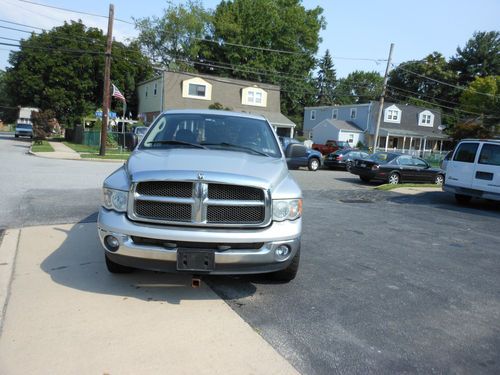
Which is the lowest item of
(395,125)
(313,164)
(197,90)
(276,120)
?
(313,164)

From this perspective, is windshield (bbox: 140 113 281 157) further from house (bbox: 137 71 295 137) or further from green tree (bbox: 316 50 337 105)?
green tree (bbox: 316 50 337 105)

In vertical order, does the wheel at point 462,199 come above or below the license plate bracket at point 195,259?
below

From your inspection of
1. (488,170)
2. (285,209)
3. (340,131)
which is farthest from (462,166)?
(340,131)

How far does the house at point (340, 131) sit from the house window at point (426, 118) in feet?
30.0

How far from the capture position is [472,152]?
38.1 ft

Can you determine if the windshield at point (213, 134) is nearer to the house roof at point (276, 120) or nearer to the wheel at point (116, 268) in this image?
the wheel at point (116, 268)

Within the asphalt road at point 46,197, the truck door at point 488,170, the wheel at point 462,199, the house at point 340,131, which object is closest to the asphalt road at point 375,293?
the asphalt road at point 46,197

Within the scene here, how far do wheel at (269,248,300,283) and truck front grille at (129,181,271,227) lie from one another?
775 millimetres

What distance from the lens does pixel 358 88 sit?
8381cm

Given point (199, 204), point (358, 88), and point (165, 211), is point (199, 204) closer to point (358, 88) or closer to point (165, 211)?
point (165, 211)

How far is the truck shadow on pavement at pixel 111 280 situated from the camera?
411cm

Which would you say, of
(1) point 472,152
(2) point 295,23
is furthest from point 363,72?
(1) point 472,152

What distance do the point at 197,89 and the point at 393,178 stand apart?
24.3 metres

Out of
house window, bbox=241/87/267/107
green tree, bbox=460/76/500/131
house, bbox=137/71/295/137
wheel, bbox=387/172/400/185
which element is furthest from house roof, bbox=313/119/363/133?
wheel, bbox=387/172/400/185
